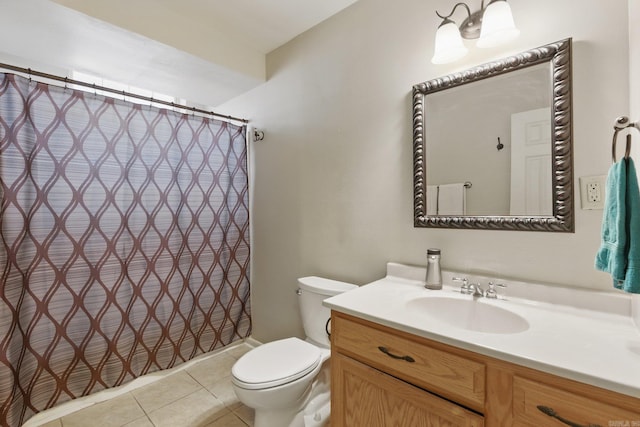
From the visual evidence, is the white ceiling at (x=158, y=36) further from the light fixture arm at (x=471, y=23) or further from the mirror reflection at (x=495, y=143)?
the mirror reflection at (x=495, y=143)

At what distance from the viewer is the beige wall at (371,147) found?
1056 millimetres

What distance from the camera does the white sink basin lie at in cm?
108

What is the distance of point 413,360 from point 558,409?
371mm

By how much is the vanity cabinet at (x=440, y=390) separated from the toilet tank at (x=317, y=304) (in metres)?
0.45

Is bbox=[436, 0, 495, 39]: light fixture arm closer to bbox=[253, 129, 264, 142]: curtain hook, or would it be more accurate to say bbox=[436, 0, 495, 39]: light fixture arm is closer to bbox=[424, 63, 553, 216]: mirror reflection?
bbox=[424, 63, 553, 216]: mirror reflection

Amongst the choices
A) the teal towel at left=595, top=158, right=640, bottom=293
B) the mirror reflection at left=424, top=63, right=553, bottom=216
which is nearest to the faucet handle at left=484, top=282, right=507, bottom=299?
the mirror reflection at left=424, top=63, right=553, bottom=216

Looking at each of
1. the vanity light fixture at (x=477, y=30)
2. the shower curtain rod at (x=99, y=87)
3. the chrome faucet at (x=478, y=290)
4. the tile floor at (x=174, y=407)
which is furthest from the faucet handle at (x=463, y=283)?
the shower curtain rod at (x=99, y=87)

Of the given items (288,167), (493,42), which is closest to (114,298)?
(288,167)

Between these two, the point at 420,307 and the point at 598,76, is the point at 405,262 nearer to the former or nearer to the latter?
the point at 420,307

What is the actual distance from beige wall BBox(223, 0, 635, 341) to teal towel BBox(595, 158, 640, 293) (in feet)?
0.95

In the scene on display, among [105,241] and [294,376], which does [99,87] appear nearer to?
[105,241]

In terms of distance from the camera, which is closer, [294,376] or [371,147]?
[294,376]

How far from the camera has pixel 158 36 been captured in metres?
1.69

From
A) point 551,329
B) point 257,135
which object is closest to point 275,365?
point 551,329
